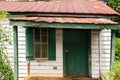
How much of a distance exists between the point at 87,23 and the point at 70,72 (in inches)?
136

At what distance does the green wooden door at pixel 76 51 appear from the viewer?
39.0 ft

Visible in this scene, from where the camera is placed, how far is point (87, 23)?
9188 mm

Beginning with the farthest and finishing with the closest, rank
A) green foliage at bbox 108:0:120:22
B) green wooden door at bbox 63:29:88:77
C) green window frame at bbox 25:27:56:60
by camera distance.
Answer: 1. green foliage at bbox 108:0:120:22
2. green wooden door at bbox 63:29:88:77
3. green window frame at bbox 25:27:56:60

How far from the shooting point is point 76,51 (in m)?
11.9

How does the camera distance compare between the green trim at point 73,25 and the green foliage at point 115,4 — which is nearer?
the green trim at point 73,25

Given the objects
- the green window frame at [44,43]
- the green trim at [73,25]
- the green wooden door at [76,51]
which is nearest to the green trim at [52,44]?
the green window frame at [44,43]

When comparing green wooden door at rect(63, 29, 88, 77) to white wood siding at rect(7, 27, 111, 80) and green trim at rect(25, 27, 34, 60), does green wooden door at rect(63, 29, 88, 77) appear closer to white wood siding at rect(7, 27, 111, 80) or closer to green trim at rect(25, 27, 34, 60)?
white wood siding at rect(7, 27, 111, 80)

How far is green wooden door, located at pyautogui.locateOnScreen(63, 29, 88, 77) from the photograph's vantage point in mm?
11898

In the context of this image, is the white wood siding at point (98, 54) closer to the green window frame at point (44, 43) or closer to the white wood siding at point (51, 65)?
the white wood siding at point (51, 65)

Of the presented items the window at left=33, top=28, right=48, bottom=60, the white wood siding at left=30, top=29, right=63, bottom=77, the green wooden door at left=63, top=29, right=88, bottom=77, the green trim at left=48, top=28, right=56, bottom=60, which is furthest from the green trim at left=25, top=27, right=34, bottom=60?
the green wooden door at left=63, top=29, right=88, bottom=77

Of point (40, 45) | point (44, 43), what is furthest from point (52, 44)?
point (40, 45)

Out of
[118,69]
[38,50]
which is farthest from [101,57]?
[118,69]

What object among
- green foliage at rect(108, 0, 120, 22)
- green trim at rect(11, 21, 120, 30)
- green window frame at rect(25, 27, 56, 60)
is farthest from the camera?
green foliage at rect(108, 0, 120, 22)

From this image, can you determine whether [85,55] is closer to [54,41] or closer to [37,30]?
[54,41]
